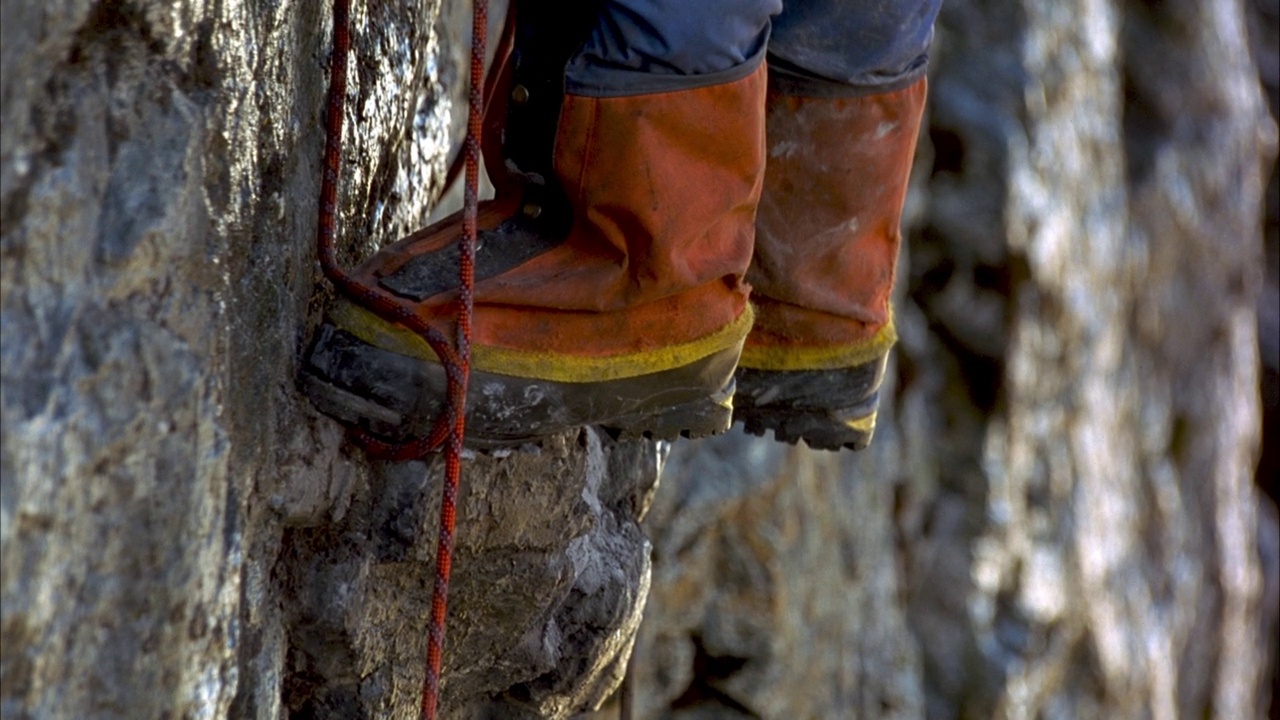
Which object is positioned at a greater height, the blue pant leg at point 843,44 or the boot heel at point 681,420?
the blue pant leg at point 843,44

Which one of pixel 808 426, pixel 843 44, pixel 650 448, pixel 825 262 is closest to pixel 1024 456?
pixel 650 448

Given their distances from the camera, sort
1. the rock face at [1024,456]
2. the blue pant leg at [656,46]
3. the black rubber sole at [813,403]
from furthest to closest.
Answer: the rock face at [1024,456], the black rubber sole at [813,403], the blue pant leg at [656,46]

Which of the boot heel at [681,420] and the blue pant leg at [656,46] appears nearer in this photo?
the blue pant leg at [656,46]

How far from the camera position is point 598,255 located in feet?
3.84

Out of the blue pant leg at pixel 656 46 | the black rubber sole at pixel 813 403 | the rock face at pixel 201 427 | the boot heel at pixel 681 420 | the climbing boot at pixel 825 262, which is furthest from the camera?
the black rubber sole at pixel 813 403

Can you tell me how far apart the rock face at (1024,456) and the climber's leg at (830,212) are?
1.47 metres

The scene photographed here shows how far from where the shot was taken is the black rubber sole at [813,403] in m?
1.54

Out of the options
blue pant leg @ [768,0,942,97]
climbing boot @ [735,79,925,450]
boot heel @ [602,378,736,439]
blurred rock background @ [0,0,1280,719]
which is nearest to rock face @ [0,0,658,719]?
blurred rock background @ [0,0,1280,719]

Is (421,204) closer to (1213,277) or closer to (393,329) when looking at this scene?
(393,329)

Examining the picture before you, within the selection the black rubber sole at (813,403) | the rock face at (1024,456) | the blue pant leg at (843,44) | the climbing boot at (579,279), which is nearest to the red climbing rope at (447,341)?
the climbing boot at (579,279)

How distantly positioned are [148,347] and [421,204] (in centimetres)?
81

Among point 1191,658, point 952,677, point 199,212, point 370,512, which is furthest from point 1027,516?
point 199,212

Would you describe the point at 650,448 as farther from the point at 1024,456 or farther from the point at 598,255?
the point at 1024,456

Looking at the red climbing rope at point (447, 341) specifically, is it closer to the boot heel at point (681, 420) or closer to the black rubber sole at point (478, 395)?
the black rubber sole at point (478, 395)
